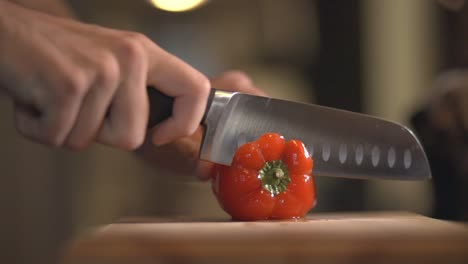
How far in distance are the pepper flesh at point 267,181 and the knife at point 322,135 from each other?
2 centimetres

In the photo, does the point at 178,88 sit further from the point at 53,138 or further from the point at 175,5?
the point at 175,5

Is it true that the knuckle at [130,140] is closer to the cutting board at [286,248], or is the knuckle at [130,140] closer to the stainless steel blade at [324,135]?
the stainless steel blade at [324,135]

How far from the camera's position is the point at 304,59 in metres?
3.37

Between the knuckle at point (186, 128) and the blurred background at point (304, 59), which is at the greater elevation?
the knuckle at point (186, 128)

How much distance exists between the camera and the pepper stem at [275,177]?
3.48 ft

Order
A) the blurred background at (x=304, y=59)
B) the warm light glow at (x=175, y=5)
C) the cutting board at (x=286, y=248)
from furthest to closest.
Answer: the warm light glow at (x=175, y=5)
the blurred background at (x=304, y=59)
the cutting board at (x=286, y=248)

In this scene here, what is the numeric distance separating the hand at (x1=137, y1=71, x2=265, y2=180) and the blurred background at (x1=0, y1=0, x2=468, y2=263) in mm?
1831

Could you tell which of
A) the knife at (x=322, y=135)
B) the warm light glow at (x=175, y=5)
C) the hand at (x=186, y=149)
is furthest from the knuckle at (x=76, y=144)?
the warm light glow at (x=175, y=5)

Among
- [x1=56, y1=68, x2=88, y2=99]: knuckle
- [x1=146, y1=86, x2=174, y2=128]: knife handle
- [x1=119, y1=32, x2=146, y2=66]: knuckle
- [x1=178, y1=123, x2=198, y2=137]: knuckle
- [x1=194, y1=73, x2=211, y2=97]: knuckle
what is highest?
[x1=119, y1=32, x2=146, y2=66]: knuckle

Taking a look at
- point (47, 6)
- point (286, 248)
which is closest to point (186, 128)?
point (47, 6)

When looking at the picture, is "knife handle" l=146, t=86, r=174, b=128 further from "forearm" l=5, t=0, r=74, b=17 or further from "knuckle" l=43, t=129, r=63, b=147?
"forearm" l=5, t=0, r=74, b=17

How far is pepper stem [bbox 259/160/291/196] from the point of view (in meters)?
1.06

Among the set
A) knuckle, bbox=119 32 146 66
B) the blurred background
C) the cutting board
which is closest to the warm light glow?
the blurred background

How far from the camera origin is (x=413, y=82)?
131 inches
